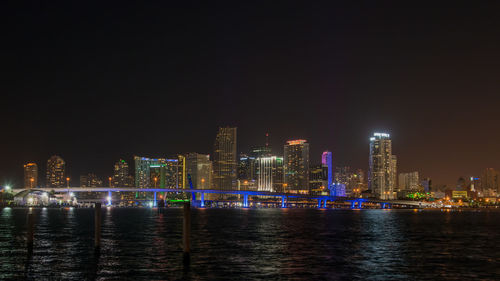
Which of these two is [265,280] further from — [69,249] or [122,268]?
[69,249]

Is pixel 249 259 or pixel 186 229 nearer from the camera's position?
pixel 186 229

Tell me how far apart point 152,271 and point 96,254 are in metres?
11.4

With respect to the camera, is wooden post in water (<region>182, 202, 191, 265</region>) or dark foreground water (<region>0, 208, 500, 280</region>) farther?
wooden post in water (<region>182, 202, 191, 265</region>)

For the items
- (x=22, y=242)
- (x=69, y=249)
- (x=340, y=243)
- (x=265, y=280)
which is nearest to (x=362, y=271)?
(x=265, y=280)

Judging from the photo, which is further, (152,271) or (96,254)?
(96,254)

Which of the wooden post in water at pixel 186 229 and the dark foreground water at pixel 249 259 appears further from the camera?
the wooden post in water at pixel 186 229

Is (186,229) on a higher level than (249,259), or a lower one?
higher

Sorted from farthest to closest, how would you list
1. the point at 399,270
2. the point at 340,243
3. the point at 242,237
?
the point at 242,237 < the point at 340,243 < the point at 399,270

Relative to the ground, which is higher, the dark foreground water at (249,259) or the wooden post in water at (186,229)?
the wooden post in water at (186,229)

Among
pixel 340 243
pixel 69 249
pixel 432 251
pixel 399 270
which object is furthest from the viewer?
pixel 340 243

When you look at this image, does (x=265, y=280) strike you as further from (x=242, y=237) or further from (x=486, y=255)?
(x=242, y=237)

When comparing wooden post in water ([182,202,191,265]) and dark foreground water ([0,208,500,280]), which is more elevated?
wooden post in water ([182,202,191,265])

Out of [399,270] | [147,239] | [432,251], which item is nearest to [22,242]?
[147,239]

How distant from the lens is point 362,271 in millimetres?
43812
